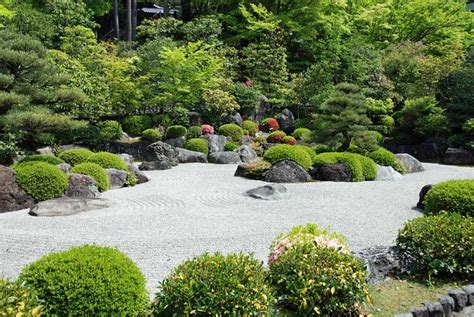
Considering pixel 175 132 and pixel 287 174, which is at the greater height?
pixel 175 132

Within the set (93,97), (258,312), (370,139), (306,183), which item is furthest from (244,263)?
(93,97)

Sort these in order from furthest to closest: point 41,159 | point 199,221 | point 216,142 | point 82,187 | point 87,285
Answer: point 216,142 < point 41,159 < point 82,187 < point 199,221 < point 87,285

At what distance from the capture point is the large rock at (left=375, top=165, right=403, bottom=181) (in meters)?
13.6

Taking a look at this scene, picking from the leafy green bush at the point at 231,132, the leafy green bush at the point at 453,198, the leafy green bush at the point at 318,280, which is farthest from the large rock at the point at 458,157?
the leafy green bush at the point at 318,280

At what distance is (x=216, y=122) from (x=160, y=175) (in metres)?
8.66

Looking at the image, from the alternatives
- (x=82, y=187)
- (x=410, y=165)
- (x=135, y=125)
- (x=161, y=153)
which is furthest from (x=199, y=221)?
(x=135, y=125)

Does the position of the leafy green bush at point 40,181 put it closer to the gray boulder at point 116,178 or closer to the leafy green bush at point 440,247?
the gray boulder at point 116,178

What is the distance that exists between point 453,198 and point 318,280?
464cm

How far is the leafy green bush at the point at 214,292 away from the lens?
11.4 ft

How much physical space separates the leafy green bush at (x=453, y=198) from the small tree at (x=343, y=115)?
7.68 meters

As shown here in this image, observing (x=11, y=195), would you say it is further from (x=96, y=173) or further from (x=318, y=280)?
(x=318, y=280)

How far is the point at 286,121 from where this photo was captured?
80.4ft

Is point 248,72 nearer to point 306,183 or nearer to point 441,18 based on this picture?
point 441,18

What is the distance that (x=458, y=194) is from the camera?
757cm
